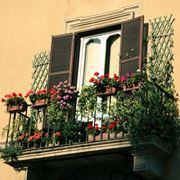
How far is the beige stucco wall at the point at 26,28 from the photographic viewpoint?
46.0 ft

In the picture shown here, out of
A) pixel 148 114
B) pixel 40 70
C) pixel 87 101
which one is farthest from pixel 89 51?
pixel 148 114

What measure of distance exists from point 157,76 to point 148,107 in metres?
1.07

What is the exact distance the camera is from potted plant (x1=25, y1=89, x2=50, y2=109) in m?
12.6

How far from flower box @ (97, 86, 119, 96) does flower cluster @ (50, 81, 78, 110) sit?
0.58 m

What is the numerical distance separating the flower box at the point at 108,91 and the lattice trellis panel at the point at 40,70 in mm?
1925

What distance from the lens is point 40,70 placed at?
1405 cm

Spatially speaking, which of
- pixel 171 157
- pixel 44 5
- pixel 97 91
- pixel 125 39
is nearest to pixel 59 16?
pixel 44 5

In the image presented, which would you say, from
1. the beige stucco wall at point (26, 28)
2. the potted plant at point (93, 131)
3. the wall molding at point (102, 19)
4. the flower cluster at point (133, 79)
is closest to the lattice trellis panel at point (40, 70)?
the beige stucco wall at point (26, 28)

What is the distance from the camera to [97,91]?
12.1 metres

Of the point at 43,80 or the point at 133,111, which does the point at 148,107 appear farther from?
the point at 43,80

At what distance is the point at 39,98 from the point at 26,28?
2330 millimetres

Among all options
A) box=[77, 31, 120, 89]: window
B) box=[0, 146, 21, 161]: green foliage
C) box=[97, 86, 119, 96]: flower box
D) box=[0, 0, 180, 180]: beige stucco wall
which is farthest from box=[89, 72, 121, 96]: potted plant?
box=[0, 0, 180, 180]: beige stucco wall

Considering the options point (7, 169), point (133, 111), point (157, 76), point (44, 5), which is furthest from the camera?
point (44, 5)

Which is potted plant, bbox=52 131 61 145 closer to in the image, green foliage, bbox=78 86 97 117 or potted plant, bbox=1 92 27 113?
green foliage, bbox=78 86 97 117
